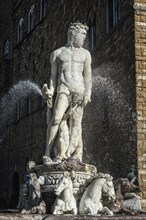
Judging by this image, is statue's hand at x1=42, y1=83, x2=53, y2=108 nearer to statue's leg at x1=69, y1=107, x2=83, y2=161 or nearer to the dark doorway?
statue's leg at x1=69, y1=107, x2=83, y2=161

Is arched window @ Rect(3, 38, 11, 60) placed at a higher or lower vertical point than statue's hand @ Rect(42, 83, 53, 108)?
higher

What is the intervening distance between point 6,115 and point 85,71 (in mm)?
22080

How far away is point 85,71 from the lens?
347 inches

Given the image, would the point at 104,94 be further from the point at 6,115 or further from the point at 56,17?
the point at 6,115

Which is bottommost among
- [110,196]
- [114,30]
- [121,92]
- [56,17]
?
[110,196]

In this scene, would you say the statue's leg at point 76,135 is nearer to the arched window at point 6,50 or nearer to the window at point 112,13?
the window at point 112,13

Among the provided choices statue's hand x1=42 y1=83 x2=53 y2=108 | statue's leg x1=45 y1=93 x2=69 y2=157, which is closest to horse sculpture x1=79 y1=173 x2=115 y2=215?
statue's leg x1=45 y1=93 x2=69 y2=157

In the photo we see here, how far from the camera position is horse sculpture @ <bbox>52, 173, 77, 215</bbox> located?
734 centimetres

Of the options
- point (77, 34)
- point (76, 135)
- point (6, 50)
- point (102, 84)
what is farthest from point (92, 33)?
point (6, 50)

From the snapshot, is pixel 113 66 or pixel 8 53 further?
pixel 8 53

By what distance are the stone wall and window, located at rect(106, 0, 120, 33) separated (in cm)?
164

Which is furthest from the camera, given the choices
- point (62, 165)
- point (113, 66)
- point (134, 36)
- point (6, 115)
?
point (6, 115)

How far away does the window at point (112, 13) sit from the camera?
15.2 meters

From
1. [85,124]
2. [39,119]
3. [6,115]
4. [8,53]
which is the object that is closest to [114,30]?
[85,124]
